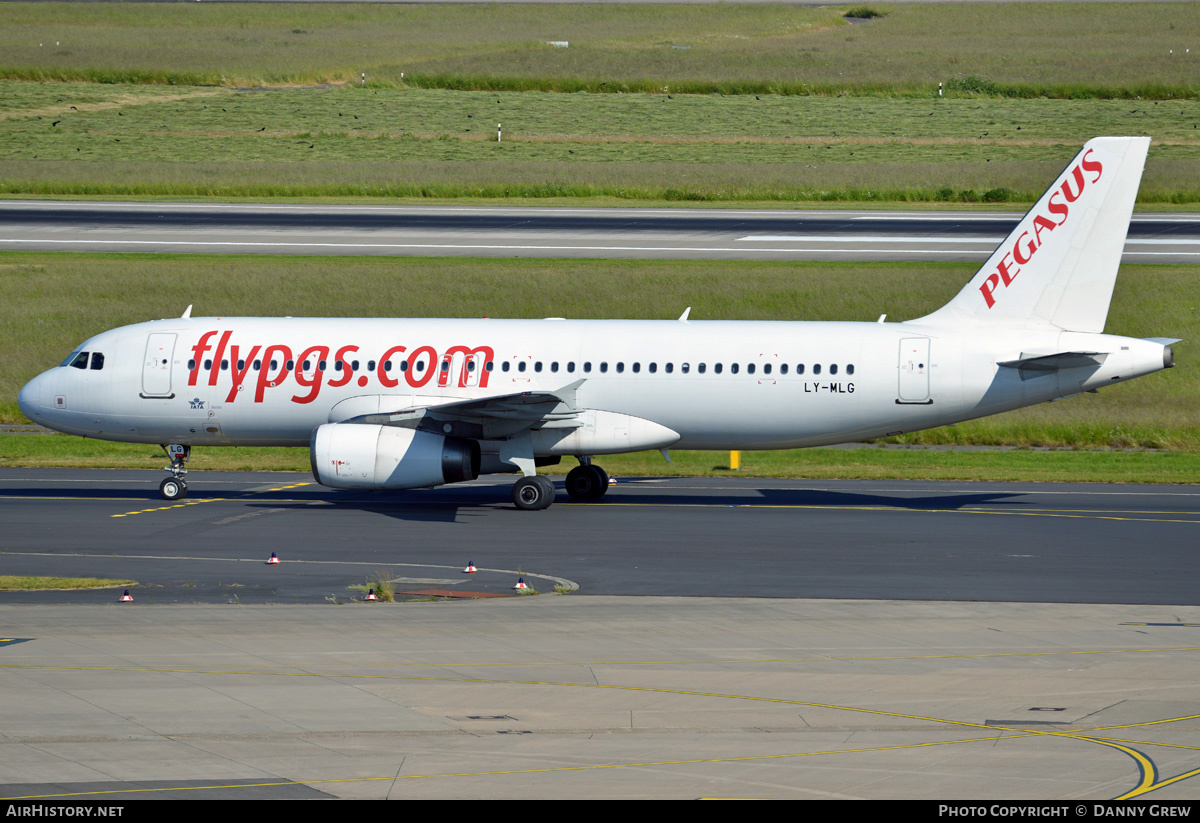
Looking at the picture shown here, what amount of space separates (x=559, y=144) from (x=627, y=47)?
159 ft

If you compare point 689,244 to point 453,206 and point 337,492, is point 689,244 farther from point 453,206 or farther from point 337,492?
point 337,492

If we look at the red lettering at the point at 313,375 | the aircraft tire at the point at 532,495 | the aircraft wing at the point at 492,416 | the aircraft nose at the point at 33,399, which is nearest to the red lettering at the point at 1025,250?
the aircraft wing at the point at 492,416

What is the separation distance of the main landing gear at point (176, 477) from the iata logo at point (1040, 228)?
20.1 metres

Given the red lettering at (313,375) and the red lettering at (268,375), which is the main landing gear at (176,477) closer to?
the red lettering at (268,375)

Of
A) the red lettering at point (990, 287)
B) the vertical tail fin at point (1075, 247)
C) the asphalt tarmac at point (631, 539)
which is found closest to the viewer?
the asphalt tarmac at point (631, 539)

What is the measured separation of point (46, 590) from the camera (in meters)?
24.3

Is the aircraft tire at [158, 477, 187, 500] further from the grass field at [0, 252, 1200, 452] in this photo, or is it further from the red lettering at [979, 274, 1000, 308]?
the red lettering at [979, 274, 1000, 308]

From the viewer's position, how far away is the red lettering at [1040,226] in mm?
33562

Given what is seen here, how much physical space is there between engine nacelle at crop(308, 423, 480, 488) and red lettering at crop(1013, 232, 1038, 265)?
13.7 metres

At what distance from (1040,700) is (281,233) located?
55004 mm

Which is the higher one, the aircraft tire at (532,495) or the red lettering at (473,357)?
the red lettering at (473,357)

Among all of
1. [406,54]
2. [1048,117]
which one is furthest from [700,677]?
[406,54]

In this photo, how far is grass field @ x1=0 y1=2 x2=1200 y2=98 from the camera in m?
120

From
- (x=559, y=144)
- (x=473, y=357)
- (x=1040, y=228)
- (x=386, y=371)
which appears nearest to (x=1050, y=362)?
(x=1040, y=228)
